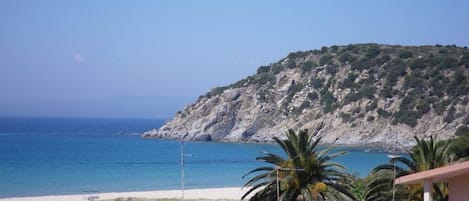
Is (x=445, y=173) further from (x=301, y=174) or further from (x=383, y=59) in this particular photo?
(x=383, y=59)

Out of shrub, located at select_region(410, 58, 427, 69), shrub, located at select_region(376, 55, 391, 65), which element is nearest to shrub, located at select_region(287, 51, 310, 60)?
shrub, located at select_region(376, 55, 391, 65)

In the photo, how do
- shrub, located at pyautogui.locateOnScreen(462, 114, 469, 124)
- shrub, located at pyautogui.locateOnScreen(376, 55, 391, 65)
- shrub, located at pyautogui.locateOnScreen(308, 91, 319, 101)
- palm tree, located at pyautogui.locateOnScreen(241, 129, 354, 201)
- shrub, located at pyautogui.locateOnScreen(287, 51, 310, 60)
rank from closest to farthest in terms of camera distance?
palm tree, located at pyautogui.locateOnScreen(241, 129, 354, 201), shrub, located at pyautogui.locateOnScreen(462, 114, 469, 124), shrub, located at pyautogui.locateOnScreen(308, 91, 319, 101), shrub, located at pyautogui.locateOnScreen(376, 55, 391, 65), shrub, located at pyautogui.locateOnScreen(287, 51, 310, 60)

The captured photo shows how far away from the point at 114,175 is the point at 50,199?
21732 mm

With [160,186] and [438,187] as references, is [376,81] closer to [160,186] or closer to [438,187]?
[160,186]

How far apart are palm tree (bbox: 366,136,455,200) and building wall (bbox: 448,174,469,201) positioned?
6.64 m

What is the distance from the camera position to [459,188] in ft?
52.4

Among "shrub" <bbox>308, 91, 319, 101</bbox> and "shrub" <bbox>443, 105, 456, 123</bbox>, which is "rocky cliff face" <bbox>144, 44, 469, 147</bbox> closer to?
"shrub" <bbox>308, 91, 319, 101</bbox>

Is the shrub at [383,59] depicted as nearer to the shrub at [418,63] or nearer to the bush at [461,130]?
the shrub at [418,63]

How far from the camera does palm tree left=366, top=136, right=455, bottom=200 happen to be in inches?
910

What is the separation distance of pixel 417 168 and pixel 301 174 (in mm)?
Answer: 3708

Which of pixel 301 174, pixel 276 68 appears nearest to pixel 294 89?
pixel 276 68

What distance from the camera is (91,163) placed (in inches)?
3179

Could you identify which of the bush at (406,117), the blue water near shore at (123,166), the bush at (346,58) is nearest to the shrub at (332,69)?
the bush at (346,58)

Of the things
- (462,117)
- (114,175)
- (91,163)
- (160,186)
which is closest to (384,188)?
(160,186)
